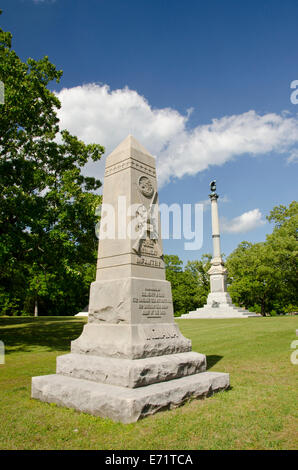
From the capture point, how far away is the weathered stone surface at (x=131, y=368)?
4.72 m

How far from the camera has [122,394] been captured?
4.32 metres

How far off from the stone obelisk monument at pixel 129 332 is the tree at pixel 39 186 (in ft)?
21.2

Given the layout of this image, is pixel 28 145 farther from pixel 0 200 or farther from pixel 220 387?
pixel 220 387

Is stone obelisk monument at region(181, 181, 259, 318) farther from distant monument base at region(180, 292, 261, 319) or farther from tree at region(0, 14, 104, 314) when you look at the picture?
tree at region(0, 14, 104, 314)

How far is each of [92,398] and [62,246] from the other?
9.17 meters

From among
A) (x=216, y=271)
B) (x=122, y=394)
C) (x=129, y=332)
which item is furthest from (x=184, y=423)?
(x=216, y=271)

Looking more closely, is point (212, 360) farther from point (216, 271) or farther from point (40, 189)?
point (216, 271)

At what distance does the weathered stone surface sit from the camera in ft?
15.5

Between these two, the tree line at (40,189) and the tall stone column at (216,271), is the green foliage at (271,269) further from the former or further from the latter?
the tree line at (40,189)

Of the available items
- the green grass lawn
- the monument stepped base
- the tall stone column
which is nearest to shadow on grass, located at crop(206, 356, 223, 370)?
the green grass lawn

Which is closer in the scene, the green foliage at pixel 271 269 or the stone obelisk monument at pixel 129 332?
the stone obelisk monument at pixel 129 332

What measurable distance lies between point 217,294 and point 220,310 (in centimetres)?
270

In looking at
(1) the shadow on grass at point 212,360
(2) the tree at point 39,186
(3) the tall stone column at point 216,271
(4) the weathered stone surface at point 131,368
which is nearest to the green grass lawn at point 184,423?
(4) the weathered stone surface at point 131,368
